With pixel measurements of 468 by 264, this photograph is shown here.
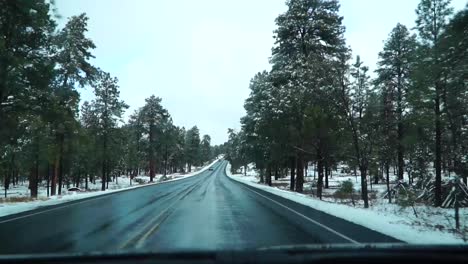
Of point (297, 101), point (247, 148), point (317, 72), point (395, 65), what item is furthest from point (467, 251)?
point (247, 148)

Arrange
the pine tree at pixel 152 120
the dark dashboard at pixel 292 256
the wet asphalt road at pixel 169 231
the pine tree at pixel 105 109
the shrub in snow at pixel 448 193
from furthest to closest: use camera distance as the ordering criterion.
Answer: the pine tree at pixel 152 120
the pine tree at pixel 105 109
the shrub in snow at pixel 448 193
the wet asphalt road at pixel 169 231
the dark dashboard at pixel 292 256

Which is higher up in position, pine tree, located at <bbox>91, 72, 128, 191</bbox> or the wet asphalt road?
pine tree, located at <bbox>91, 72, 128, 191</bbox>

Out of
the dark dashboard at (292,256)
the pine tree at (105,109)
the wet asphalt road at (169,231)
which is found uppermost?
the pine tree at (105,109)

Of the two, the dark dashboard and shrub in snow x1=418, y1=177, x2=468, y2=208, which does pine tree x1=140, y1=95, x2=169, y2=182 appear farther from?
the dark dashboard

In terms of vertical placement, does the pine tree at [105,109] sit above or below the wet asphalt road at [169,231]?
above

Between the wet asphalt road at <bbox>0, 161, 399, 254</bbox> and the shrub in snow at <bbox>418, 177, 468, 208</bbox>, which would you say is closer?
the wet asphalt road at <bbox>0, 161, 399, 254</bbox>

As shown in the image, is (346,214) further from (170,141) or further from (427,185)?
(170,141)

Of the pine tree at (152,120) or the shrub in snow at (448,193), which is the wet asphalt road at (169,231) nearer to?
the shrub in snow at (448,193)

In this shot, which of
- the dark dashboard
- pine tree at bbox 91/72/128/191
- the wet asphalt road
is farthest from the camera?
pine tree at bbox 91/72/128/191

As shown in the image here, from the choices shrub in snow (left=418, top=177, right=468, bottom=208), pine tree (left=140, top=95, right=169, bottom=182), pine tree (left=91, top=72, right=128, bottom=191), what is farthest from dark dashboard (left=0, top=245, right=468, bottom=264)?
pine tree (left=140, top=95, right=169, bottom=182)

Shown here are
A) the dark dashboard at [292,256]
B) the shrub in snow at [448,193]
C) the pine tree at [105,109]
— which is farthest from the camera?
the pine tree at [105,109]

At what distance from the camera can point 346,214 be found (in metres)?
16.6

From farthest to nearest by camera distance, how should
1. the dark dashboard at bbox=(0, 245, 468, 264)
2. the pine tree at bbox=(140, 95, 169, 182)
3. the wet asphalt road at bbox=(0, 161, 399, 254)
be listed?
the pine tree at bbox=(140, 95, 169, 182) < the wet asphalt road at bbox=(0, 161, 399, 254) < the dark dashboard at bbox=(0, 245, 468, 264)

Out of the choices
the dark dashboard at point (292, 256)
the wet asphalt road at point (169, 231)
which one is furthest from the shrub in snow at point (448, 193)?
the dark dashboard at point (292, 256)
